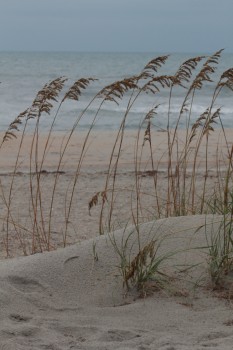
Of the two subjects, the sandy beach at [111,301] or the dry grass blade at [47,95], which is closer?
the sandy beach at [111,301]

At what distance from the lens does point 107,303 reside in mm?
3262

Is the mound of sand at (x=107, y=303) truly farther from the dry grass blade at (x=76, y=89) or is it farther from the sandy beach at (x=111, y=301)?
the dry grass blade at (x=76, y=89)

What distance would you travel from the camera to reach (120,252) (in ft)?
11.6

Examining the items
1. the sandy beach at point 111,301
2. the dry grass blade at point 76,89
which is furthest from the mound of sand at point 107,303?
the dry grass blade at point 76,89

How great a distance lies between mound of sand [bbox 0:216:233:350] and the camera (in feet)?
9.32

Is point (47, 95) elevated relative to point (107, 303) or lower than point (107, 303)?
elevated

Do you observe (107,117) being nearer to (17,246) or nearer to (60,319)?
(17,246)

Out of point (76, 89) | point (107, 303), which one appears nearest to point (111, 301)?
point (107, 303)

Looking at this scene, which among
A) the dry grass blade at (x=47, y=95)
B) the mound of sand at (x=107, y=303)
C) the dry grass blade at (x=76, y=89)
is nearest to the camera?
the mound of sand at (x=107, y=303)

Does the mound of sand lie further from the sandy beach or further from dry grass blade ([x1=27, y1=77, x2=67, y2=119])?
dry grass blade ([x1=27, y1=77, x2=67, y2=119])

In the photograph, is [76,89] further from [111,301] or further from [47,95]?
[111,301]

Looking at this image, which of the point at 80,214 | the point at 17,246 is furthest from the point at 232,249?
the point at 80,214

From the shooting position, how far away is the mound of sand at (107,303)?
2842mm

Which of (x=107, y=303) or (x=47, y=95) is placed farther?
(x=47, y=95)
